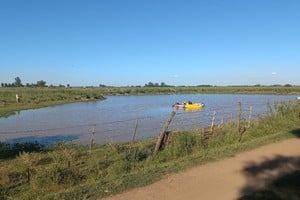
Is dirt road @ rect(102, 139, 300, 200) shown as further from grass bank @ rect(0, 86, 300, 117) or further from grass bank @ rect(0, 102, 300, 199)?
grass bank @ rect(0, 86, 300, 117)

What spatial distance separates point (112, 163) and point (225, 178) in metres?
4.79

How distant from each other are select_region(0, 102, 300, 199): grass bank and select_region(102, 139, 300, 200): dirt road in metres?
0.45

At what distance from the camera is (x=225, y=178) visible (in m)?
10.4

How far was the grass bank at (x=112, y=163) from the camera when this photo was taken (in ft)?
32.7

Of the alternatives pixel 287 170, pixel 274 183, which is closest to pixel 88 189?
pixel 274 183

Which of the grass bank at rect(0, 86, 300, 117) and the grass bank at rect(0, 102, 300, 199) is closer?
the grass bank at rect(0, 102, 300, 199)

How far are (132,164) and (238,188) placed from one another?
163 inches

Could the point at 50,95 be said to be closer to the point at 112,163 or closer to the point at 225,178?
the point at 112,163

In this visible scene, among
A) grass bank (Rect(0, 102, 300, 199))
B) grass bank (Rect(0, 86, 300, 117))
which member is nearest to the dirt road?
grass bank (Rect(0, 102, 300, 199))

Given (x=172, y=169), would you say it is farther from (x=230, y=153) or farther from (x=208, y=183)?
(x=230, y=153)

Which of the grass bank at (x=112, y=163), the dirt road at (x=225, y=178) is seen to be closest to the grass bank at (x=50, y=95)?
the grass bank at (x=112, y=163)

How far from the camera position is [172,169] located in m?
11.3

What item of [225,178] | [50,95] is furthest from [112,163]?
[50,95]

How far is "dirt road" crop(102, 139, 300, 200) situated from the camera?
354 inches
